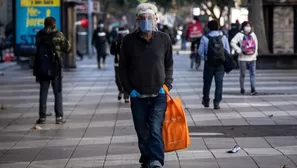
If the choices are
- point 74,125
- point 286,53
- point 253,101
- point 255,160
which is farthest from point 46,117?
point 286,53

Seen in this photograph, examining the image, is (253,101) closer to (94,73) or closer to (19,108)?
(19,108)

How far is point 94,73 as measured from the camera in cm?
2758

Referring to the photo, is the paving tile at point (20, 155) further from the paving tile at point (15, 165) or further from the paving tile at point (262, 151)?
the paving tile at point (262, 151)

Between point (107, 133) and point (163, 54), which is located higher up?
point (163, 54)

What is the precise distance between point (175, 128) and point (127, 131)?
3.90 m

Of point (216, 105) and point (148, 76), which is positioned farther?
point (216, 105)

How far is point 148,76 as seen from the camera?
27.1 feet

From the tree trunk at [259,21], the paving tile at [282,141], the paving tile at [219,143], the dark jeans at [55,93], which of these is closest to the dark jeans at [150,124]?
the paving tile at [219,143]

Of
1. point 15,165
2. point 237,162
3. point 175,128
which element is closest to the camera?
point 175,128

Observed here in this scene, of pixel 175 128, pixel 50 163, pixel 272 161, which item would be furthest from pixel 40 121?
pixel 175 128

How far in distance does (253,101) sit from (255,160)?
7.41m

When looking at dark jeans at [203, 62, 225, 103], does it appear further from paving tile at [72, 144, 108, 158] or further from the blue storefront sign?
the blue storefront sign

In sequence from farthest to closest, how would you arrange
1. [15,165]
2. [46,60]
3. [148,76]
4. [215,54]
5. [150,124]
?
[215,54], [46,60], [15,165], [150,124], [148,76]

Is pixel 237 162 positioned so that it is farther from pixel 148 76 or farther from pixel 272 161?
pixel 148 76
